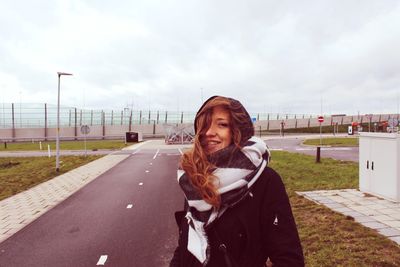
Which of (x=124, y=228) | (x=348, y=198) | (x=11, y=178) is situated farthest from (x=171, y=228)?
(x=11, y=178)

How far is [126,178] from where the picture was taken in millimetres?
14086

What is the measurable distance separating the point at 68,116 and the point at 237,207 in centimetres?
5705

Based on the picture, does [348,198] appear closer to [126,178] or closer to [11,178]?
[126,178]

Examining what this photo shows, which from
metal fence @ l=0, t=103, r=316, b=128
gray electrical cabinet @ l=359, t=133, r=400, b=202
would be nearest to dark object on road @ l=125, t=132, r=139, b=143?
metal fence @ l=0, t=103, r=316, b=128

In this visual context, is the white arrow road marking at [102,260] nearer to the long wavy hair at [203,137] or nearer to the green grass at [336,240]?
the green grass at [336,240]

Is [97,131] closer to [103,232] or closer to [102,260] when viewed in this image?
[103,232]

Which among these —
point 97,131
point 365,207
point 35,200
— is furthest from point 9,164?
point 97,131

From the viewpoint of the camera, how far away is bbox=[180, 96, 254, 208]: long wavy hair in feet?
5.83

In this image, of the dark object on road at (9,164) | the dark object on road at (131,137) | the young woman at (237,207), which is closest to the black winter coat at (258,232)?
the young woman at (237,207)

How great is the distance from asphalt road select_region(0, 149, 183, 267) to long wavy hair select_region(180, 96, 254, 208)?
3.74 meters

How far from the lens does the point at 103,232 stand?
6.87m

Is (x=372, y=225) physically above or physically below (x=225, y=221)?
below

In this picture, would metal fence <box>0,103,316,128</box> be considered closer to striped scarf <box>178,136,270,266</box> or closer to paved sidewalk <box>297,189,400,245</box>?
paved sidewalk <box>297,189,400,245</box>

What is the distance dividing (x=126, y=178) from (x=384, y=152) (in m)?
9.60
